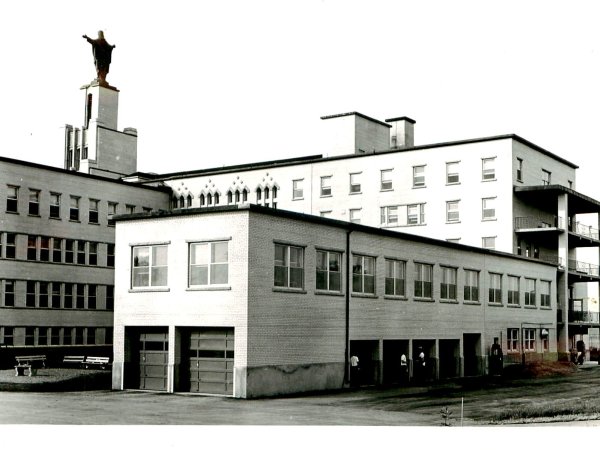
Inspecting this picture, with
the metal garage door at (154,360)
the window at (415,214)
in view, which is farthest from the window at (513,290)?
the metal garage door at (154,360)

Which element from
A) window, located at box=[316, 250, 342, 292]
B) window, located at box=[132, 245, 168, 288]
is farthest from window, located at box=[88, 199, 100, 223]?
window, located at box=[316, 250, 342, 292]

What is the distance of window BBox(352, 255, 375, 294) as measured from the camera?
137ft

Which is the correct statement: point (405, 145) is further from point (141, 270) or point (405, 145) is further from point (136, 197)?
point (141, 270)

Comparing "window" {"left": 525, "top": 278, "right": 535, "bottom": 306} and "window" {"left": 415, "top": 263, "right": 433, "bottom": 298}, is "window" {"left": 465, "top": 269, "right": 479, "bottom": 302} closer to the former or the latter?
"window" {"left": 415, "top": 263, "right": 433, "bottom": 298}

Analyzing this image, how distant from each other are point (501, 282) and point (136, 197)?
1253 inches

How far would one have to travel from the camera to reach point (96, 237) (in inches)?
2633

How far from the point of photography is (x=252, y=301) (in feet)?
113

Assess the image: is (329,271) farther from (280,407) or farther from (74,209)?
(74,209)

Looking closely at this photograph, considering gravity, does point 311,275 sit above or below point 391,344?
above

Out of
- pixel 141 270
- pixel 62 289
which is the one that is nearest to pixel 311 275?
pixel 141 270

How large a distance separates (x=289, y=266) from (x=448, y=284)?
52.9 feet

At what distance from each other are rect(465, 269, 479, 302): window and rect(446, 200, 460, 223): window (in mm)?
17165

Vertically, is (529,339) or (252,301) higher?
(252,301)

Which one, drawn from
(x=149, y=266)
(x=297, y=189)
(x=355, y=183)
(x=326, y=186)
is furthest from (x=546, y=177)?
(x=149, y=266)
